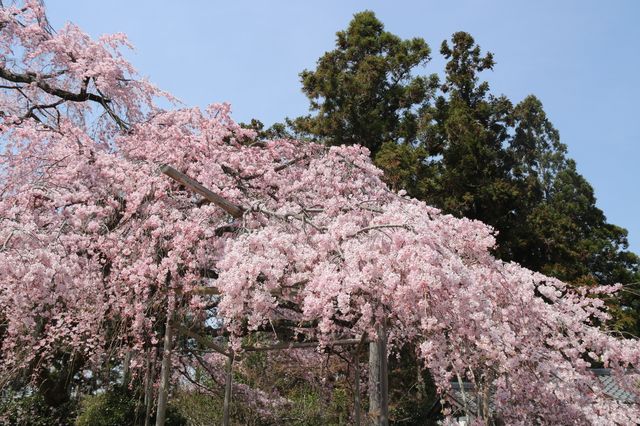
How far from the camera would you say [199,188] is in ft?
16.0

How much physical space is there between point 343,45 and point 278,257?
13.5 meters

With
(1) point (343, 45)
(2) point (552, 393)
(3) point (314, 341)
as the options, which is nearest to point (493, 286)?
(2) point (552, 393)

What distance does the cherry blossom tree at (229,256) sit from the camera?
A: 4.09 m

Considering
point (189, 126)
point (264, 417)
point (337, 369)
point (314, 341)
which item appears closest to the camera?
point (314, 341)

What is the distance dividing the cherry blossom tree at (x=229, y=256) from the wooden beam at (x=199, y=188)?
4 centimetres

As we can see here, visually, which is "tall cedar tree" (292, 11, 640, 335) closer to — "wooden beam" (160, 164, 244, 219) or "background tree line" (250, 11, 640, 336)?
"background tree line" (250, 11, 640, 336)

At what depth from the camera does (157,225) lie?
→ 5.65 meters

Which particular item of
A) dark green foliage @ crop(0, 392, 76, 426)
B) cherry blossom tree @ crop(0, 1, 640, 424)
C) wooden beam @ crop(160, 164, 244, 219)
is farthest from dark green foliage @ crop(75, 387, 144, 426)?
wooden beam @ crop(160, 164, 244, 219)

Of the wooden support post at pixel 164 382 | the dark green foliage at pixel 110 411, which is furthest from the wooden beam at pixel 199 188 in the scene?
the dark green foliage at pixel 110 411

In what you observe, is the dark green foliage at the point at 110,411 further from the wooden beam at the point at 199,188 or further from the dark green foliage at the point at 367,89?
the dark green foliage at the point at 367,89

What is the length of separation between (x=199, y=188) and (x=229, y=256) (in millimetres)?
790

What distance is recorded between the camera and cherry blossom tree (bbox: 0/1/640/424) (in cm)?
409

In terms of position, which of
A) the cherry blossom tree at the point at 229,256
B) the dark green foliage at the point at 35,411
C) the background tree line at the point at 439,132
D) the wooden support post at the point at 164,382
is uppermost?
the background tree line at the point at 439,132

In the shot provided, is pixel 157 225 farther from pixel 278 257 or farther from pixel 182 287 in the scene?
pixel 278 257
